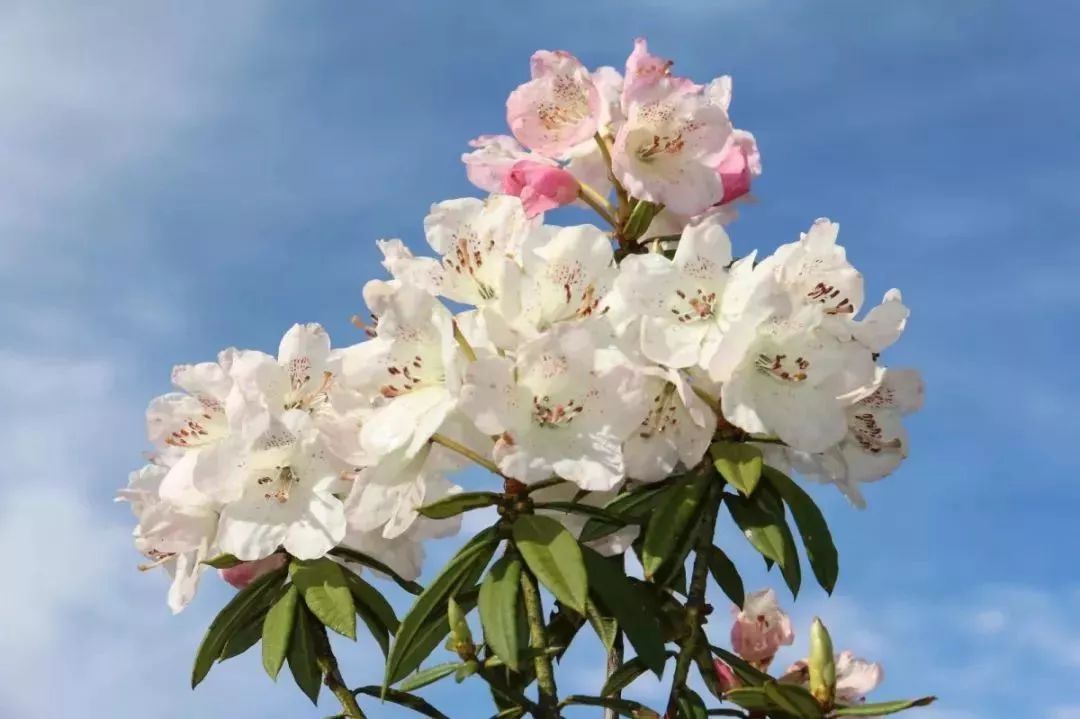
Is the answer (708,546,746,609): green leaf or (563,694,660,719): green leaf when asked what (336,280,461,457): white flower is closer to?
(563,694,660,719): green leaf

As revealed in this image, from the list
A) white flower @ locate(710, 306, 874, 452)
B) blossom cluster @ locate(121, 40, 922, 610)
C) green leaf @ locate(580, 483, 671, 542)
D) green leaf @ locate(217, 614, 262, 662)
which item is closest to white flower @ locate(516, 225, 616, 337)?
blossom cluster @ locate(121, 40, 922, 610)

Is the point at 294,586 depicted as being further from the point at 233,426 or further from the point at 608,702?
the point at 608,702

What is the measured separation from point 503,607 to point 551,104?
1.12 meters

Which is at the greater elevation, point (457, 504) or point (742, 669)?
point (457, 504)

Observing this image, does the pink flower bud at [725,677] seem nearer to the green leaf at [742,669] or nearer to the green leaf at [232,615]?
the green leaf at [742,669]

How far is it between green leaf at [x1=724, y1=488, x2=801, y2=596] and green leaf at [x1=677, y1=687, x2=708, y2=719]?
0.27 meters

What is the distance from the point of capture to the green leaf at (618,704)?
246 centimetres

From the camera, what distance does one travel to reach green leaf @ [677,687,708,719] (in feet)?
8.08

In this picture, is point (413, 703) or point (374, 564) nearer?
point (413, 703)

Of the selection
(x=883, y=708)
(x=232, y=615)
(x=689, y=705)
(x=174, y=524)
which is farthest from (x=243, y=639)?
(x=883, y=708)

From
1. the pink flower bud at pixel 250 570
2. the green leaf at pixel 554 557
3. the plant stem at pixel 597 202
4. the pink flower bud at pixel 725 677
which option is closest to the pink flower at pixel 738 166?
the plant stem at pixel 597 202

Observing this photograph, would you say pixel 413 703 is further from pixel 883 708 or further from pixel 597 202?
pixel 597 202

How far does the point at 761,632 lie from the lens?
115 inches

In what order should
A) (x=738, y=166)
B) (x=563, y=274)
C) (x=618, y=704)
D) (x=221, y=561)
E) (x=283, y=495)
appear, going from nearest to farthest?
(x=563, y=274)
(x=618, y=704)
(x=283, y=495)
(x=221, y=561)
(x=738, y=166)
